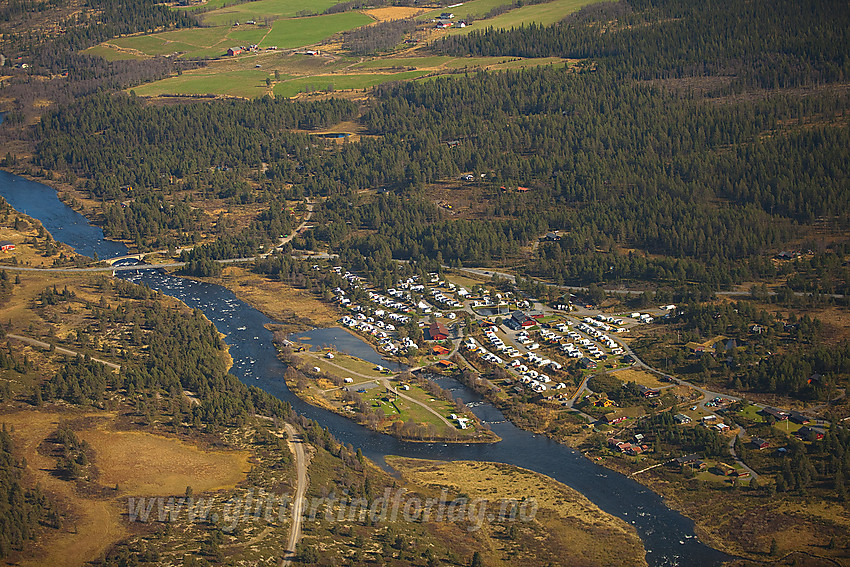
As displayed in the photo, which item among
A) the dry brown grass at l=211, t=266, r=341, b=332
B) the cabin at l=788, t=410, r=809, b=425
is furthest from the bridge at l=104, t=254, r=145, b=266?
the cabin at l=788, t=410, r=809, b=425

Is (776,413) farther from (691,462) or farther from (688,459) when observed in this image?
(691,462)

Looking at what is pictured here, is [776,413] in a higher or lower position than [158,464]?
lower

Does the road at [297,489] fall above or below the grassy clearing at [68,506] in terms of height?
below

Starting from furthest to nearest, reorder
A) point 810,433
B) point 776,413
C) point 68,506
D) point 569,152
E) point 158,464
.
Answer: point 569,152, point 776,413, point 810,433, point 158,464, point 68,506

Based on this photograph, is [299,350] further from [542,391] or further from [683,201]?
[683,201]

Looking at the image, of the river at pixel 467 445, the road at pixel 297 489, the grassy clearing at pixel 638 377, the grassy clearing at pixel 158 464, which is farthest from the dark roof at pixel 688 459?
the grassy clearing at pixel 158 464

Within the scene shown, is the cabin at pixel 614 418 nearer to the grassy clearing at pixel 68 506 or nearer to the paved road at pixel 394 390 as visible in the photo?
the paved road at pixel 394 390

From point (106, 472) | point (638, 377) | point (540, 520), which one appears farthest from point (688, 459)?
point (106, 472)
